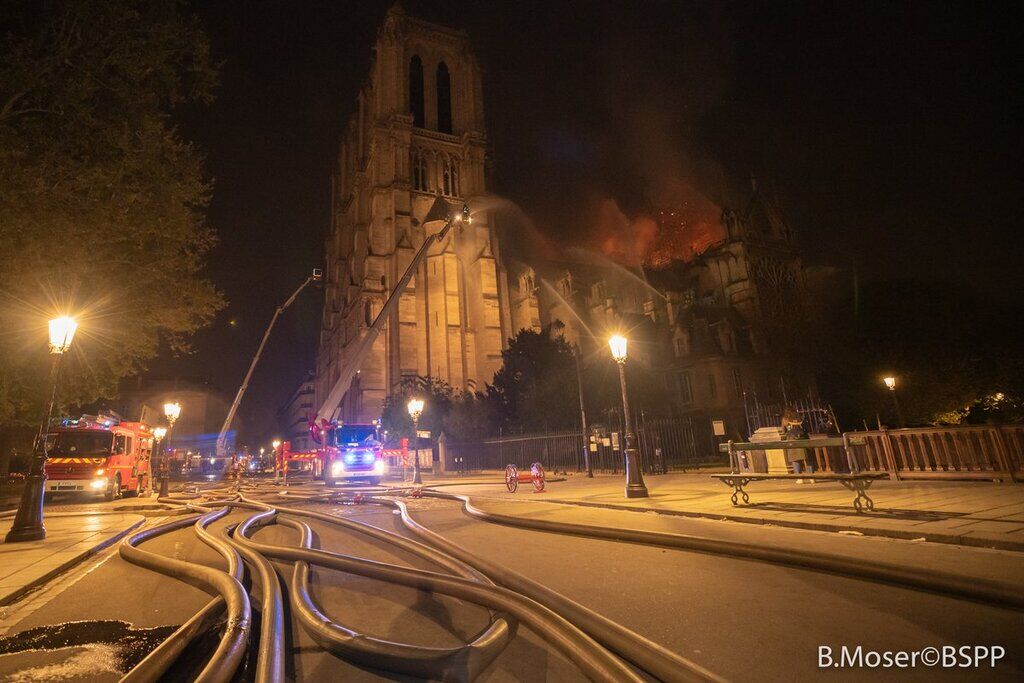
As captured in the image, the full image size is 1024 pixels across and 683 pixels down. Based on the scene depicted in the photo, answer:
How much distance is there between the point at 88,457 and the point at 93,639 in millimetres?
16362

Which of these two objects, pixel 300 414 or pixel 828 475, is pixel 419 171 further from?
pixel 300 414

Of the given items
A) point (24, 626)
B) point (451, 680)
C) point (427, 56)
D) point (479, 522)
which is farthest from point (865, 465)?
point (427, 56)

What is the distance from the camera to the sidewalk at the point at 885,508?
16.6 feet

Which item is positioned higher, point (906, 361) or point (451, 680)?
point (906, 361)

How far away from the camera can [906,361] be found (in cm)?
2870

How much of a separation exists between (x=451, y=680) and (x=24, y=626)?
380cm

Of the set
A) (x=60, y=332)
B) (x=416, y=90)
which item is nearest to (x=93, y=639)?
(x=60, y=332)

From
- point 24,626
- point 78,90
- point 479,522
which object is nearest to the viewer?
point 24,626

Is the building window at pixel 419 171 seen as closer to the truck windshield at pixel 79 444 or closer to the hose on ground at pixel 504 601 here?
the truck windshield at pixel 79 444

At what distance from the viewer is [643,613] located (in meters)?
3.36

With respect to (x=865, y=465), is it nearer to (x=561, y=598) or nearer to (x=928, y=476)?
(x=928, y=476)

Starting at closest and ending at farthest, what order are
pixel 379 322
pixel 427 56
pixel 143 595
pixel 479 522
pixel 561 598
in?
pixel 561 598 < pixel 143 595 < pixel 479 522 < pixel 379 322 < pixel 427 56

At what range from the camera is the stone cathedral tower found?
45438 mm

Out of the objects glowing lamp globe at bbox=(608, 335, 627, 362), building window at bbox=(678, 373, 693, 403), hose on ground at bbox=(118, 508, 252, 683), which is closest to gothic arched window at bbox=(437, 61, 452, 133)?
building window at bbox=(678, 373, 693, 403)
